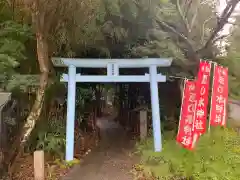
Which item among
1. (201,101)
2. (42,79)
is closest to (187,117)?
(201,101)

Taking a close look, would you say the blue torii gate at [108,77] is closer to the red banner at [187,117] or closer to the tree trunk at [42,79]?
the red banner at [187,117]

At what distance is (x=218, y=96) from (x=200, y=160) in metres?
1.74

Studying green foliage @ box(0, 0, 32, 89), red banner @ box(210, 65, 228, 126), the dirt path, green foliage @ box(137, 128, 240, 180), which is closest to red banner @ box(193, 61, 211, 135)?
red banner @ box(210, 65, 228, 126)

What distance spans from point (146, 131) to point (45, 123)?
3.63 m

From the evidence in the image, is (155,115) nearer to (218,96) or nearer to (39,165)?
(218,96)

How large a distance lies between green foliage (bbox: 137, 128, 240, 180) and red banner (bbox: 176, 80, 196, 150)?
0.36 meters

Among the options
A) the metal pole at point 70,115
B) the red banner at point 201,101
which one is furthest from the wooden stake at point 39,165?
the red banner at point 201,101

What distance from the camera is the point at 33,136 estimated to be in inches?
336

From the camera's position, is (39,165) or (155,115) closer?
(39,165)

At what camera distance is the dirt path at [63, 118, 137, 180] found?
7.27 m

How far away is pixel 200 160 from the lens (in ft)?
23.4

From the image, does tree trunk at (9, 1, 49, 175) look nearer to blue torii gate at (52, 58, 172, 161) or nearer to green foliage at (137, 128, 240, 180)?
blue torii gate at (52, 58, 172, 161)

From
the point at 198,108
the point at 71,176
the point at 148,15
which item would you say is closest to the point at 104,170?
the point at 71,176

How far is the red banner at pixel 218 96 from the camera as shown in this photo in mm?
7602
